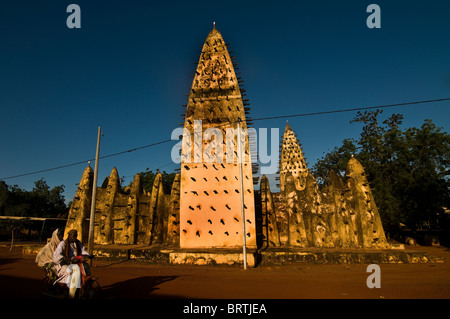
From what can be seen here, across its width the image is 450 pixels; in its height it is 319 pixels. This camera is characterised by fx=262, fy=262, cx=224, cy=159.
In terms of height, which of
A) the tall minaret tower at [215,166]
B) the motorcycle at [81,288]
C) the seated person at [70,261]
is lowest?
the motorcycle at [81,288]

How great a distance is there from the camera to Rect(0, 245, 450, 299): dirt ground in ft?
20.6

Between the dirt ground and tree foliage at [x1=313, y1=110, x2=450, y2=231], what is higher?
tree foliage at [x1=313, y1=110, x2=450, y2=231]

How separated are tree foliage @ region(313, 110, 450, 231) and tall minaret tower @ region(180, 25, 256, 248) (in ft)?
49.8

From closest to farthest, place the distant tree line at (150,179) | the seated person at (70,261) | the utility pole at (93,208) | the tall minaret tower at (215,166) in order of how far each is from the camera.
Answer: the seated person at (70,261), the utility pole at (93,208), the tall minaret tower at (215,166), the distant tree line at (150,179)

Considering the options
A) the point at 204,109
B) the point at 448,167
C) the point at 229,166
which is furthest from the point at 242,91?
the point at 448,167

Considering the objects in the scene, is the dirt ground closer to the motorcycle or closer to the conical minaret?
the motorcycle

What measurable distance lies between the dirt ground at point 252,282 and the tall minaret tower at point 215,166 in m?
1.67

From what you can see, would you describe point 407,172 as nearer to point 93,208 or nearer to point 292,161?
point 292,161

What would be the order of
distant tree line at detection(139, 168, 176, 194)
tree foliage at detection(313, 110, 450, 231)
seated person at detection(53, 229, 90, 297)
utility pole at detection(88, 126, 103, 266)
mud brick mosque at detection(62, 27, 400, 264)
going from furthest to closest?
distant tree line at detection(139, 168, 176, 194) → tree foliage at detection(313, 110, 450, 231) → mud brick mosque at detection(62, 27, 400, 264) → utility pole at detection(88, 126, 103, 266) → seated person at detection(53, 229, 90, 297)

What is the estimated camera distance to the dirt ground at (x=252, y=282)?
629cm

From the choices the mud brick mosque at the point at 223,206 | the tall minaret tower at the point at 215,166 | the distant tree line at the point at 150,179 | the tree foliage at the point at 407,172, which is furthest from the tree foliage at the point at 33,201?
the tree foliage at the point at 407,172

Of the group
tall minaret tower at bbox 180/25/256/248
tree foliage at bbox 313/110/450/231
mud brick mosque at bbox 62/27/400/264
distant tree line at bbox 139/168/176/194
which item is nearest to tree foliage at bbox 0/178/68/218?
distant tree line at bbox 139/168/176/194

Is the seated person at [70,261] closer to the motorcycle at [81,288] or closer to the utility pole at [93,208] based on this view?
the motorcycle at [81,288]
